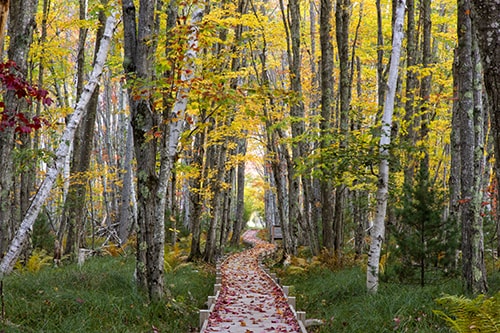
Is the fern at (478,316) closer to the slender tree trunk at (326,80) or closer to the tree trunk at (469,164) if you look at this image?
the tree trunk at (469,164)

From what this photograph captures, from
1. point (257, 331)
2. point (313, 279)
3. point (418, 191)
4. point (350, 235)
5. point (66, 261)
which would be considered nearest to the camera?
A: point (257, 331)

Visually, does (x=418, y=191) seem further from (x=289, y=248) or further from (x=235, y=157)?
(x=235, y=157)

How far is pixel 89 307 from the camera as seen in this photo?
6957 millimetres

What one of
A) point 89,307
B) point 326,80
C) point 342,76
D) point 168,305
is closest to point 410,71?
point 342,76

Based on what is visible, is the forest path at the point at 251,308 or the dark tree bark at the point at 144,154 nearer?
the forest path at the point at 251,308

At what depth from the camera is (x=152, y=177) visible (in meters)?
8.31

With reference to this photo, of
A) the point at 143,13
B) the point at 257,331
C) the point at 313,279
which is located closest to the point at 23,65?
the point at 143,13

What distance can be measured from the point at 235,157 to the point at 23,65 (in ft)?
40.7

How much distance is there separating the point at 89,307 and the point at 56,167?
11.7ft

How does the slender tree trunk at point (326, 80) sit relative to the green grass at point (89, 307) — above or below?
above

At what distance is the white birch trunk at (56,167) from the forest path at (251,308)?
3546 mm

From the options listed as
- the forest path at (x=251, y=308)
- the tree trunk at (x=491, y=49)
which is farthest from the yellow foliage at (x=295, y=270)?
the tree trunk at (x=491, y=49)

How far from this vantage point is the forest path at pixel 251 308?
25.3 ft

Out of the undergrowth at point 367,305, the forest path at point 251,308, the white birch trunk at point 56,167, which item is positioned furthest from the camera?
the white birch trunk at point 56,167
